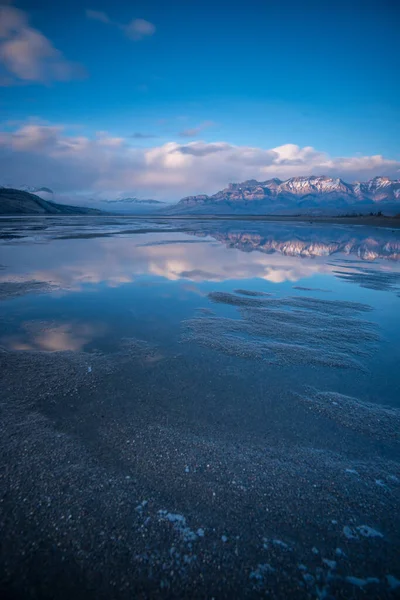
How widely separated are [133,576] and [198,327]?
5.80 meters

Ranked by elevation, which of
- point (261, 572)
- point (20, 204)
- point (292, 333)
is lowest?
point (261, 572)

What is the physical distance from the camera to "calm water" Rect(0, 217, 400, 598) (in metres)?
2.62

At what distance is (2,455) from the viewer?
372 centimetres

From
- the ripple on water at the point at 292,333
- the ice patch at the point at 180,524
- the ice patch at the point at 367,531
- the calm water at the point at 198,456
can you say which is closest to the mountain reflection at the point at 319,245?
the ripple on water at the point at 292,333

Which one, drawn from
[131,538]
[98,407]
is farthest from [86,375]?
[131,538]

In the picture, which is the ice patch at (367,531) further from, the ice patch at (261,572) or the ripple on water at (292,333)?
the ripple on water at (292,333)

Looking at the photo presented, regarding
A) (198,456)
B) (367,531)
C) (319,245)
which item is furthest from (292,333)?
(319,245)

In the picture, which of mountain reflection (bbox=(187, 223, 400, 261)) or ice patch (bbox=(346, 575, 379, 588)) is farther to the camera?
mountain reflection (bbox=(187, 223, 400, 261))

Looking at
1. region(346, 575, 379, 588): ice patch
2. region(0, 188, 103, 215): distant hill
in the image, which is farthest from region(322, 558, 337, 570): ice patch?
region(0, 188, 103, 215): distant hill

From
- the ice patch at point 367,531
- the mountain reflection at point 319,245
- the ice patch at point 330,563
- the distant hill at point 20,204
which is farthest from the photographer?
the distant hill at point 20,204

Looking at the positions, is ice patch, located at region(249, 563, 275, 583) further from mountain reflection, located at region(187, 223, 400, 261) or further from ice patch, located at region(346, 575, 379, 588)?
mountain reflection, located at region(187, 223, 400, 261)

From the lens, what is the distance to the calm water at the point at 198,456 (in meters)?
2.62

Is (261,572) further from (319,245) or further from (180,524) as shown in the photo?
(319,245)

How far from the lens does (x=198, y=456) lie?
3799 millimetres
